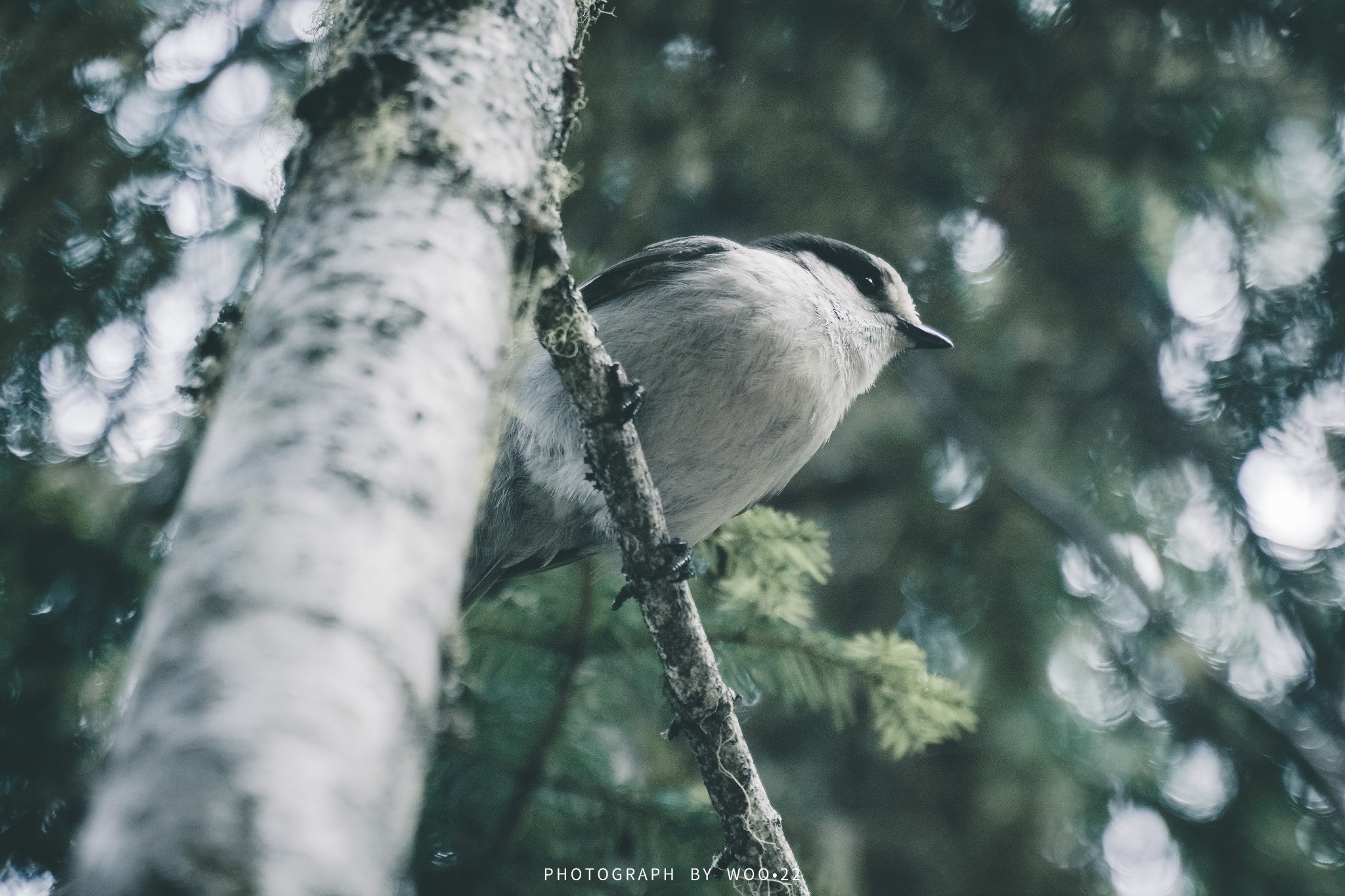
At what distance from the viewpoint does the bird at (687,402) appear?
81.6 inches

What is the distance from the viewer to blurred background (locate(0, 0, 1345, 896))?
7.73 feet

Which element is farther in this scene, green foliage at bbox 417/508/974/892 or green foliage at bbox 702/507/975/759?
green foliage at bbox 702/507/975/759

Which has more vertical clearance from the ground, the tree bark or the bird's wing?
the tree bark

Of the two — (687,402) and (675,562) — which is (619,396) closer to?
(675,562)

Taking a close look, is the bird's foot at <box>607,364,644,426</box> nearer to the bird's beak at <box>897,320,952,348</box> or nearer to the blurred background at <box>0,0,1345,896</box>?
the blurred background at <box>0,0,1345,896</box>

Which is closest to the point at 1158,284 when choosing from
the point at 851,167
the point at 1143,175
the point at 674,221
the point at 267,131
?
the point at 1143,175

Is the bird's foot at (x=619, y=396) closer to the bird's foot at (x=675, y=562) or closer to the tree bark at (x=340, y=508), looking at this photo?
the bird's foot at (x=675, y=562)

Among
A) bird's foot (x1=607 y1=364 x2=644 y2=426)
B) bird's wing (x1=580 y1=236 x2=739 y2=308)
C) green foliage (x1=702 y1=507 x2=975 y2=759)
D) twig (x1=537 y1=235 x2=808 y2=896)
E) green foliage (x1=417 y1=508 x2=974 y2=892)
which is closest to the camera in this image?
bird's foot (x1=607 y1=364 x2=644 y2=426)

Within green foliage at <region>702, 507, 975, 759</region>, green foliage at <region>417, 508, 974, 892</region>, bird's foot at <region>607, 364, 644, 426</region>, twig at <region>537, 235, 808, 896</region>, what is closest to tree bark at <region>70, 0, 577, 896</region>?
bird's foot at <region>607, 364, 644, 426</region>

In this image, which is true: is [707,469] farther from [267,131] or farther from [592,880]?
[267,131]

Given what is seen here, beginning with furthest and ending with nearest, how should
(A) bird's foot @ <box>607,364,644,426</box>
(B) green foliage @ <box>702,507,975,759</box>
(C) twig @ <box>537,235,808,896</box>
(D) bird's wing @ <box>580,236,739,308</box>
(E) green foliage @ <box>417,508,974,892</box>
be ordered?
(D) bird's wing @ <box>580,236,739,308</box> → (B) green foliage @ <box>702,507,975,759</box> → (E) green foliage @ <box>417,508,974,892</box> → (C) twig @ <box>537,235,808,896</box> → (A) bird's foot @ <box>607,364,644,426</box>

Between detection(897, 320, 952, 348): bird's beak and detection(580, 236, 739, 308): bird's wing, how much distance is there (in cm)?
63

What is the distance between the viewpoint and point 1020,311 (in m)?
3.40

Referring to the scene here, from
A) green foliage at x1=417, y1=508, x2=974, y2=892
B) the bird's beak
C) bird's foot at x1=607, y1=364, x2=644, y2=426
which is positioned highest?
bird's foot at x1=607, y1=364, x2=644, y2=426
